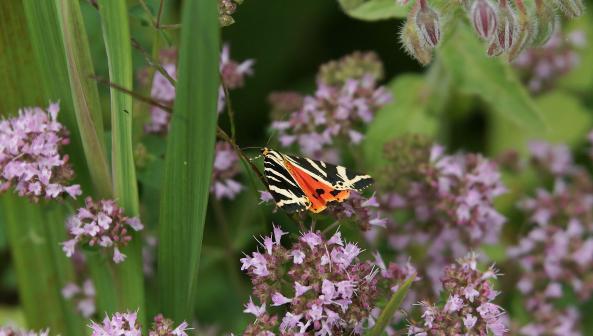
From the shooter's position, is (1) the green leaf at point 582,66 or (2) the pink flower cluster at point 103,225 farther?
(1) the green leaf at point 582,66

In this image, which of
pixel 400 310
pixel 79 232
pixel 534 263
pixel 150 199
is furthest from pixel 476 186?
pixel 79 232

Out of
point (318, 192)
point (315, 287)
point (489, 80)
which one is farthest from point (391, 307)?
point (489, 80)

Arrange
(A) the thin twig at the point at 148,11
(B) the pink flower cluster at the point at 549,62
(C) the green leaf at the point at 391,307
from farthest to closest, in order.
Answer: (B) the pink flower cluster at the point at 549,62 → (A) the thin twig at the point at 148,11 → (C) the green leaf at the point at 391,307

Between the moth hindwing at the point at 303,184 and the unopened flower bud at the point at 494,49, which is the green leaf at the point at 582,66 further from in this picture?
the moth hindwing at the point at 303,184

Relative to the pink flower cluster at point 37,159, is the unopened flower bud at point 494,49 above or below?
above

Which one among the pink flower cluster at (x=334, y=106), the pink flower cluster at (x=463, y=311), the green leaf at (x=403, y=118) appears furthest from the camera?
the green leaf at (x=403, y=118)

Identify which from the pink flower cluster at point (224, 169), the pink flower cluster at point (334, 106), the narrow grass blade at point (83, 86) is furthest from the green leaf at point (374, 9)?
the narrow grass blade at point (83, 86)

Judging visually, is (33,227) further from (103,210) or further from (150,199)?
(103,210)

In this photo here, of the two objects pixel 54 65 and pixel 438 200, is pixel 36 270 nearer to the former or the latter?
pixel 54 65
